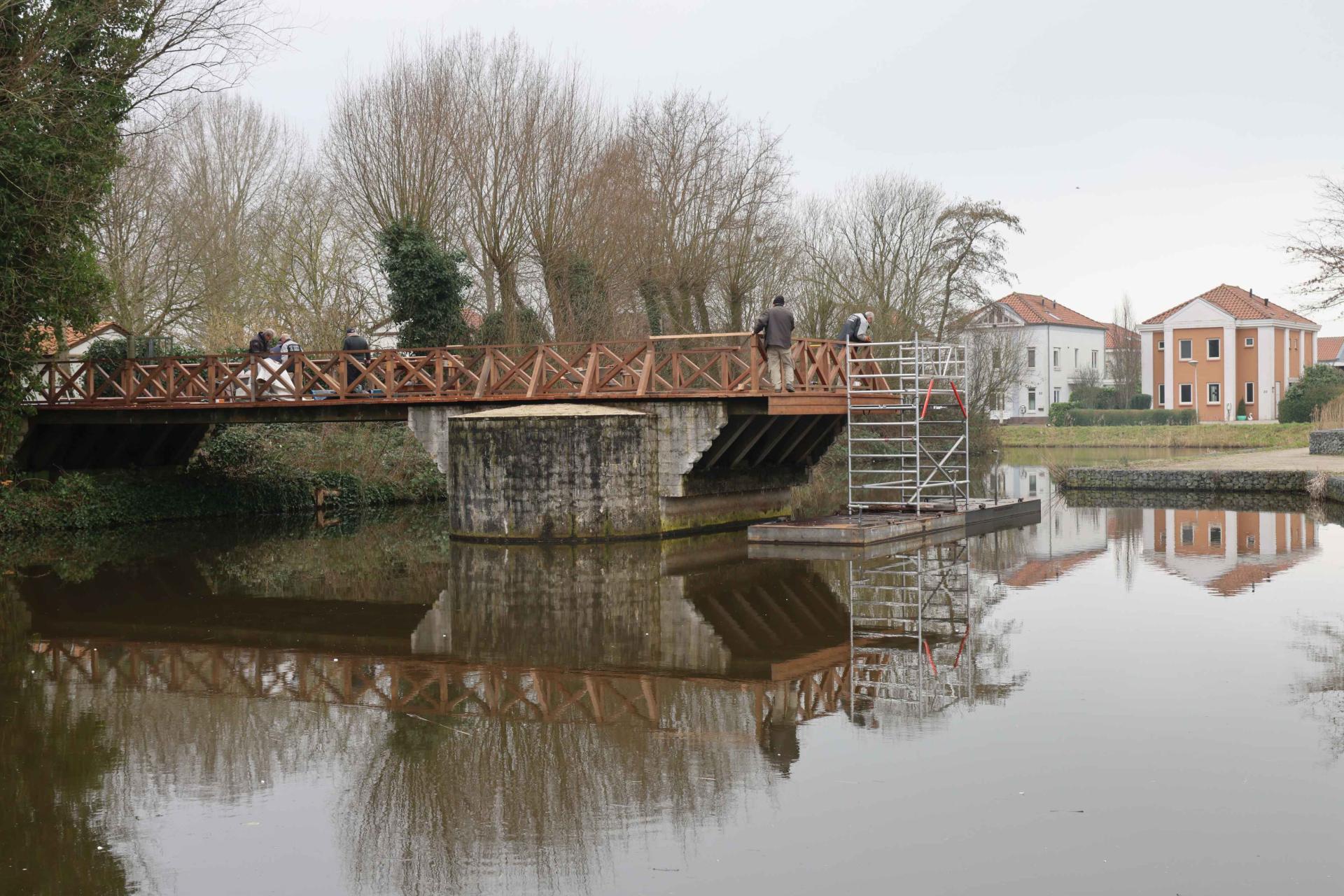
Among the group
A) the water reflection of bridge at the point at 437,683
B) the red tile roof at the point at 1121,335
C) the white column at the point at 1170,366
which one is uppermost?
the red tile roof at the point at 1121,335

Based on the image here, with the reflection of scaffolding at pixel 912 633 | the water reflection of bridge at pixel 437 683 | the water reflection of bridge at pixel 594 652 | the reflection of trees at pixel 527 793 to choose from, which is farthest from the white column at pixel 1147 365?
the reflection of trees at pixel 527 793

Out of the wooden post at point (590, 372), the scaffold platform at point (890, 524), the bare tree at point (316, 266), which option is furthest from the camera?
the bare tree at point (316, 266)

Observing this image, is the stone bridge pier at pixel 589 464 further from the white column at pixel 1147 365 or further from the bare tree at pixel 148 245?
the white column at pixel 1147 365

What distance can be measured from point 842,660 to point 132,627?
7009mm

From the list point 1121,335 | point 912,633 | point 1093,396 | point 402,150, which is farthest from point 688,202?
point 1121,335

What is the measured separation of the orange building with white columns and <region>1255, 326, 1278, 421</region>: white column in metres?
0.04

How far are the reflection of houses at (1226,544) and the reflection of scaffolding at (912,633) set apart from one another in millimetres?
2756

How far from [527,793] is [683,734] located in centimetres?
142

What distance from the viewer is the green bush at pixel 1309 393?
157ft

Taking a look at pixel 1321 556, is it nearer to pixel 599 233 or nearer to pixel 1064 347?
pixel 599 233

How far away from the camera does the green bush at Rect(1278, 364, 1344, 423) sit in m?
47.9

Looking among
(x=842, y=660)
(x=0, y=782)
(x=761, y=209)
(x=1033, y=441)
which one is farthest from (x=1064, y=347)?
(x=0, y=782)

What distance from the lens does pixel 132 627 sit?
12578 mm

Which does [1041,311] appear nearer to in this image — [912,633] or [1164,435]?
[1164,435]
